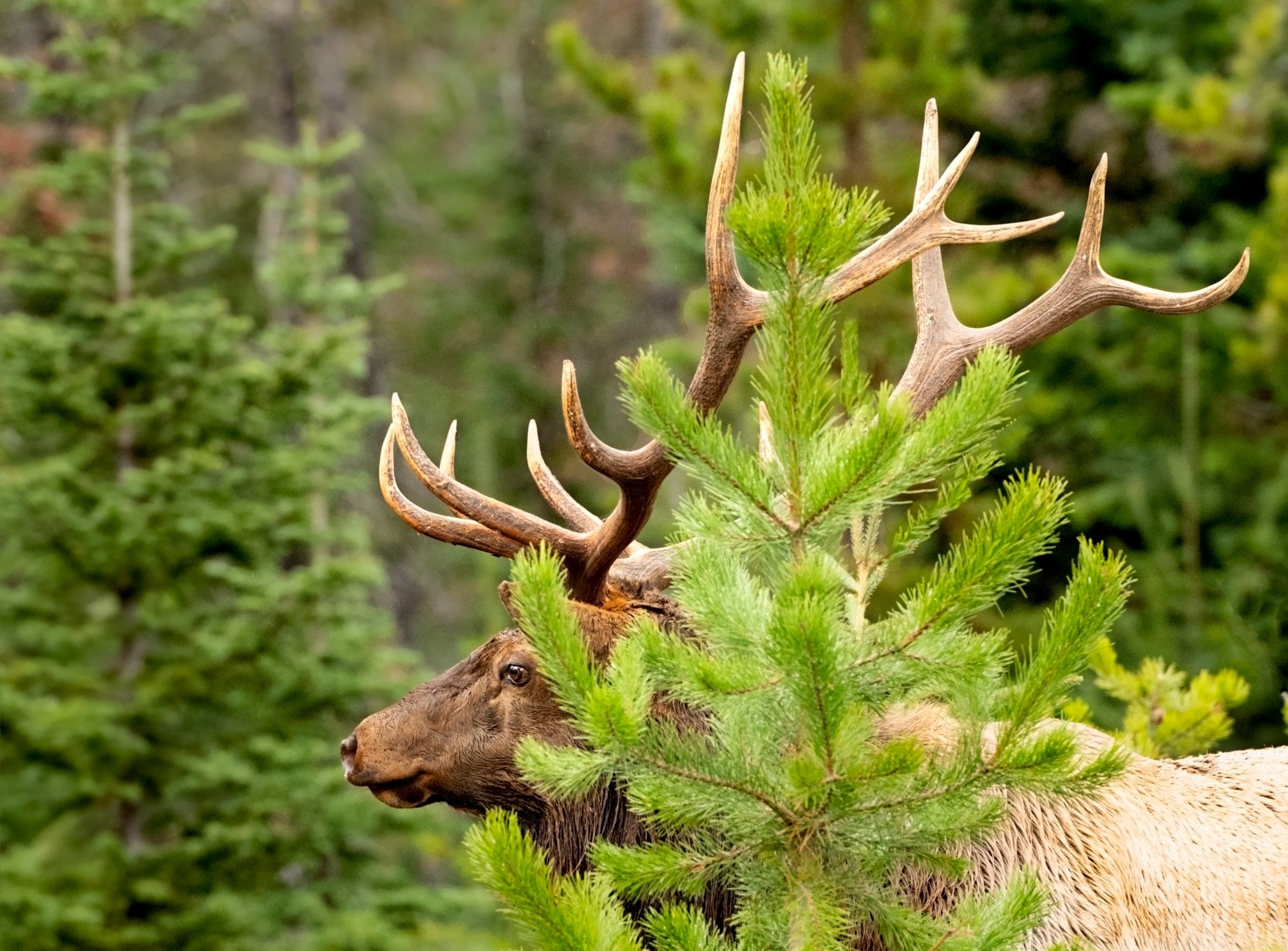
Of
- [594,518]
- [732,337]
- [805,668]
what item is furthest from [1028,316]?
[805,668]

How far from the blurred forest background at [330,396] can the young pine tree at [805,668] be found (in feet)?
7.00

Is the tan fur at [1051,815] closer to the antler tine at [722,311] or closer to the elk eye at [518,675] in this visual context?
the elk eye at [518,675]

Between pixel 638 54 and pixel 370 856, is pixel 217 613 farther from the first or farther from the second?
A: pixel 638 54

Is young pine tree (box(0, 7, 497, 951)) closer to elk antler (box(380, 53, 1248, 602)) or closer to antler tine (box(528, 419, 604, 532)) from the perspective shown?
antler tine (box(528, 419, 604, 532))

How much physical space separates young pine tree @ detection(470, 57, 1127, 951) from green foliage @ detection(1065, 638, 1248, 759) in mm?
1861

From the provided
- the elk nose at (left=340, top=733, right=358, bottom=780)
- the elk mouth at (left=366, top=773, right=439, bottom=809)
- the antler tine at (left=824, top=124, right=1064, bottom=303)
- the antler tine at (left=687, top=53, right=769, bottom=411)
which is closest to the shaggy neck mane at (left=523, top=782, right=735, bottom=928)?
the elk mouth at (left=366, top=773, right=439, bottom=809)

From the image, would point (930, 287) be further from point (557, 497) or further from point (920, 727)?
point (557, 497)

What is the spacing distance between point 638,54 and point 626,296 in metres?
3.04

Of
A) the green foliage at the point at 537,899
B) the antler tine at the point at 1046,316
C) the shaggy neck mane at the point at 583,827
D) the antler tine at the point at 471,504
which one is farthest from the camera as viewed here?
the antler tine at the point at 471,504

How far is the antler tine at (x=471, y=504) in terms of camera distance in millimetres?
4348

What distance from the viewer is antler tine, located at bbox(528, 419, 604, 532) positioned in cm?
466

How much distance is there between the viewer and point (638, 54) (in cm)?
2058

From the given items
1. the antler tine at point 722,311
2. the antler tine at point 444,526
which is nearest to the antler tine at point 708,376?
the antler tine at point 722,311

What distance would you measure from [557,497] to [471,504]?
42 cm
